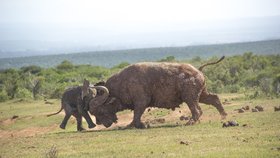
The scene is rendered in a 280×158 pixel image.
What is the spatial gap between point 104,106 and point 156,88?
7.36 ft

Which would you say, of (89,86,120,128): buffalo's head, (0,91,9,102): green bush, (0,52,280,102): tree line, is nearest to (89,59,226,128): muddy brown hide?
(89,86,120,128): buffalo's head

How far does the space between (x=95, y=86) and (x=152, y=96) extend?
2.33 metres

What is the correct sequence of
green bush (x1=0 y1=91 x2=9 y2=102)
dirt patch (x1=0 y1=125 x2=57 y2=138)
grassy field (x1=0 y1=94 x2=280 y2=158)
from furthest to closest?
green bush (x1=0 y1=91 x2=9 y2=102)
dirt patch (x1=0 y1=125 x2=57 y2=138)
grassy field (x1=0 y1=94 x2=280 y2=158)

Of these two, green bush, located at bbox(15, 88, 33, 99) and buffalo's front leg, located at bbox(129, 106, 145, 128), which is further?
green bush, located at bbox(15, 88, 33, 99)

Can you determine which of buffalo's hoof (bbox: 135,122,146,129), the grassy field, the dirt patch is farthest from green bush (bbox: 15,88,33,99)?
buffalo's hoof (bbox: 135,122,146,129)

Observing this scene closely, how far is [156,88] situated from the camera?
835 inches

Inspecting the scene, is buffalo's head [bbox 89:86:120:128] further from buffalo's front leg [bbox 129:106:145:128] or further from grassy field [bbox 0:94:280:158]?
grassy field [bbox 0:94:280:158]

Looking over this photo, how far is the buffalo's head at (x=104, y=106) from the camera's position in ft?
70.9

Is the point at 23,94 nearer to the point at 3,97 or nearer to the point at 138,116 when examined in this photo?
the point at 3,97

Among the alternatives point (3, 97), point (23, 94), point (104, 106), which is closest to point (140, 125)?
point (104, 106)

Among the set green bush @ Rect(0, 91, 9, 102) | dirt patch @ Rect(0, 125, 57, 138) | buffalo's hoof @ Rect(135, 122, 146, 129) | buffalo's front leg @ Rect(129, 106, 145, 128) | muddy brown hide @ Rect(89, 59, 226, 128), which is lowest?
green bush @ Rect(0, 91, 9, 102)

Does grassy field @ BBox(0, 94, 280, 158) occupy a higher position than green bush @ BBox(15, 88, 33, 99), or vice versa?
grassy field @ BBox(0, 94, 280, 158)

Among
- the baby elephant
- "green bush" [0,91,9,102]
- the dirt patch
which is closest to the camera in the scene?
the baby elephant

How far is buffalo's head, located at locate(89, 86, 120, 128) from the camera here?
2162 centimetres
